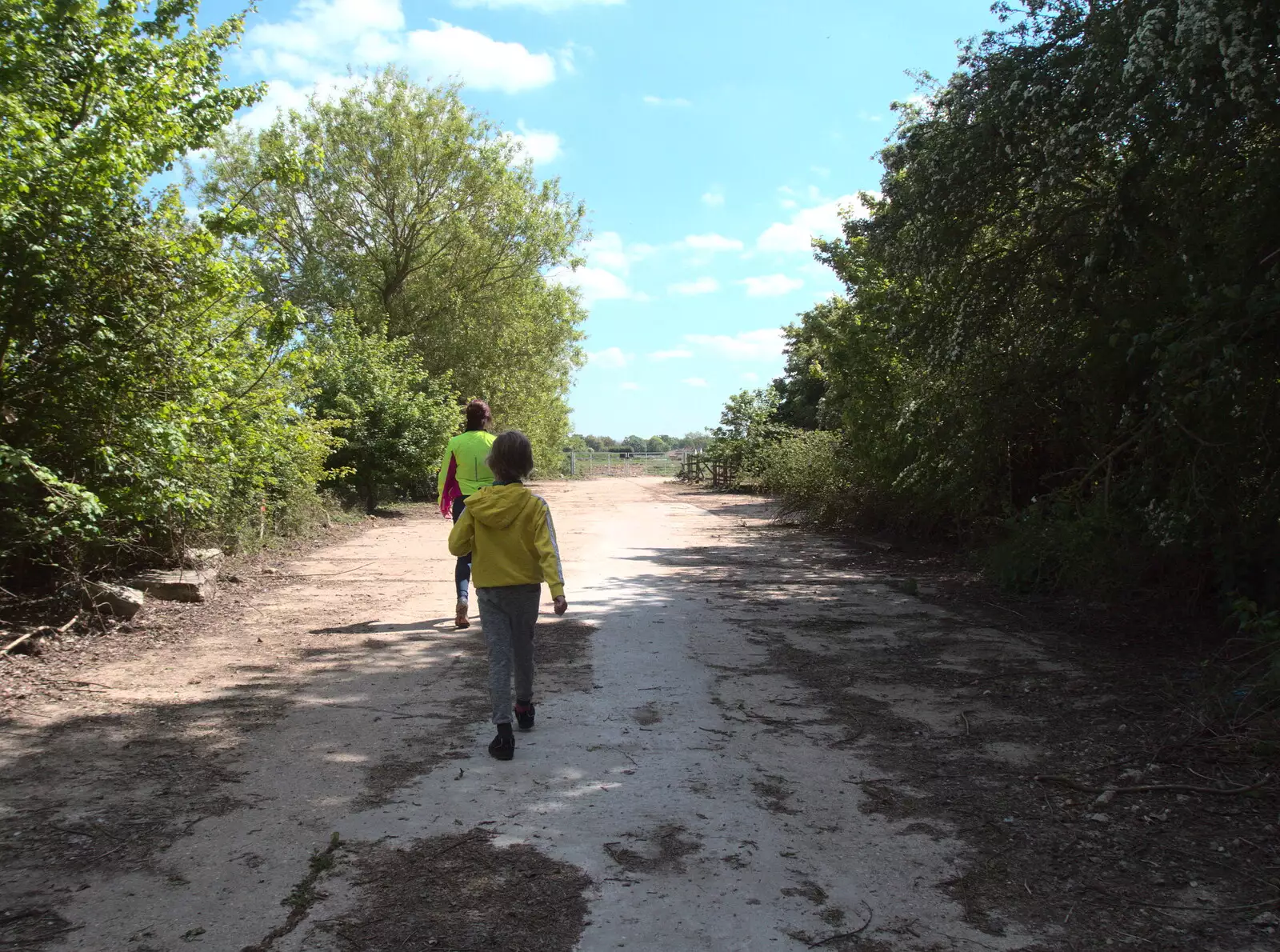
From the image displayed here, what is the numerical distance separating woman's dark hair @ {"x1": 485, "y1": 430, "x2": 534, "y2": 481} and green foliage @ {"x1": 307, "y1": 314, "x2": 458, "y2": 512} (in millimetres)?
15504

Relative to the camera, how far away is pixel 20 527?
6.61 metres

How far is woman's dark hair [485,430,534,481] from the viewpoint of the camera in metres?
→ 4.99

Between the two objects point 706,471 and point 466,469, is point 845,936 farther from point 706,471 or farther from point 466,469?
point 706,471

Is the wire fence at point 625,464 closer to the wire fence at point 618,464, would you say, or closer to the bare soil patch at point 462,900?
the wire fence at point 618,464

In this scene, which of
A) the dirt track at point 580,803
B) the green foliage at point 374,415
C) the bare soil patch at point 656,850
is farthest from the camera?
the green foliage at point 374,415

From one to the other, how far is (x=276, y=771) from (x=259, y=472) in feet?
23.7

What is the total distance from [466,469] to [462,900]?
16.0ft

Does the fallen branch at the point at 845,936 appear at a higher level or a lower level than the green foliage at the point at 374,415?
lower

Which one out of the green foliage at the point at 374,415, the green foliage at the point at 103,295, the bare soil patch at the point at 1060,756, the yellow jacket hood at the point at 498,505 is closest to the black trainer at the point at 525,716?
the yellow jacket hood at the point at 498,505

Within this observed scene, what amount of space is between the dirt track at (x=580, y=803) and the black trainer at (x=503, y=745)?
0.09 metres

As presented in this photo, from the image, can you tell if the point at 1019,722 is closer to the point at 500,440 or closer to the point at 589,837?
the point at 589,837

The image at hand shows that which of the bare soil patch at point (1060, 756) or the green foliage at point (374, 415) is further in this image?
the green foliage at point (374, 415)

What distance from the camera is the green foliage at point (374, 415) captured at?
20.3m

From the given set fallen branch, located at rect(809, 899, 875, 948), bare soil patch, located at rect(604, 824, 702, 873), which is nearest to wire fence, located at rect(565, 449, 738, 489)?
bare soil patch, located at rect(604, 824, 702, 873)
